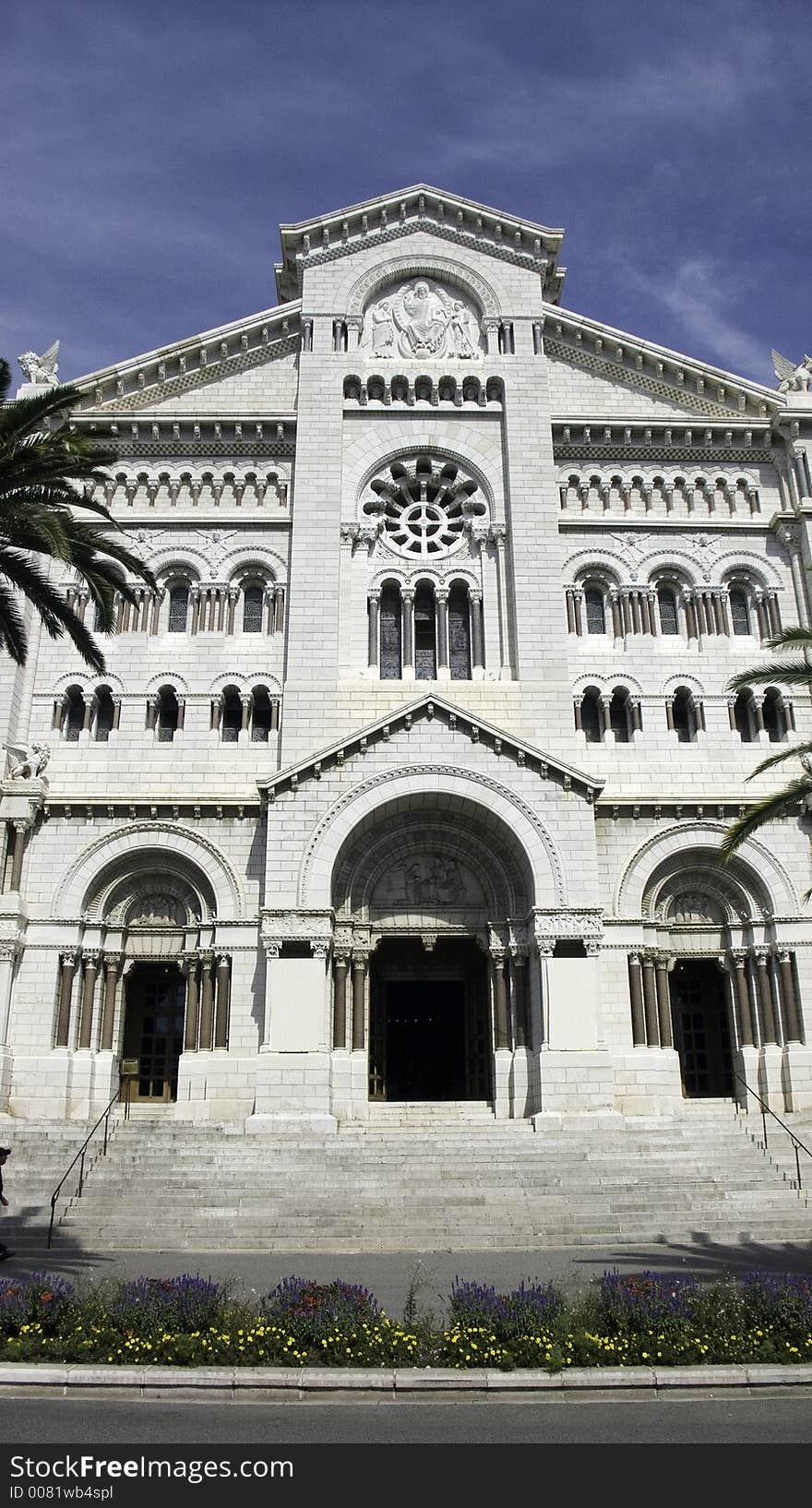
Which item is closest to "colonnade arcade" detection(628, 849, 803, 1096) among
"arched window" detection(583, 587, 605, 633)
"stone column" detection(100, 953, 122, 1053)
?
"arched window" detection(583, 587, 605, 633)

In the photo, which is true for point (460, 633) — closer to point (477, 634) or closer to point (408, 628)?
point (477, 634)

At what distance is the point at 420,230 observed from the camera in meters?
36.2

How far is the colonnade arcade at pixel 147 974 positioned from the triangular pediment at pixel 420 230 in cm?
1900

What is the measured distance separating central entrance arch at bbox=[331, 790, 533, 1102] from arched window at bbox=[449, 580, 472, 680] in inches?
188

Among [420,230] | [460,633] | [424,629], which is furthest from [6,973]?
[420,230]

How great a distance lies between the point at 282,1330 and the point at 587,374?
1177 inches

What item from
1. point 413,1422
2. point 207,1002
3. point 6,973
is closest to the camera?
point 413,1422

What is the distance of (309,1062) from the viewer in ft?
87.9

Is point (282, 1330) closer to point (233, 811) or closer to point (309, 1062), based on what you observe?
point (309, 1062)

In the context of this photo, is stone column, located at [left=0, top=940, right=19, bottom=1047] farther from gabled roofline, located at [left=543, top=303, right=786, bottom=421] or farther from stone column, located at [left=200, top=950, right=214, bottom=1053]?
gabled roofline, located at [left=543, top=303, right=786, bottom=421]

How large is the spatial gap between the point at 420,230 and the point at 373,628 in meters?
13.2

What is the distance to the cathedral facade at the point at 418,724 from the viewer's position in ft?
93.7
